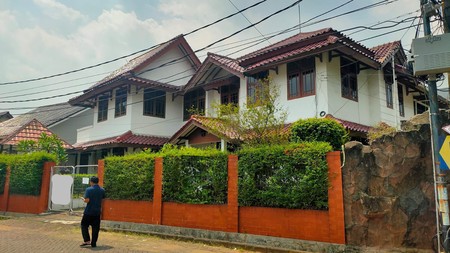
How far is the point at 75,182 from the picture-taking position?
15812mm

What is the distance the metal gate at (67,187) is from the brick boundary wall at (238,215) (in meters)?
3.11

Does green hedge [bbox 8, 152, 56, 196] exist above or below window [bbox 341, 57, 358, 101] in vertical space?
below

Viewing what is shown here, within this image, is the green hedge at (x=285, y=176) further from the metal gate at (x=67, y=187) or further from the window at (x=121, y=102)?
the window at (x=121, y=102)

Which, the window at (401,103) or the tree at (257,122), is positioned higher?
the window at (401,103)

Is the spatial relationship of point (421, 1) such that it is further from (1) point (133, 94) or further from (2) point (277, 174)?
(1) point (133, 94)

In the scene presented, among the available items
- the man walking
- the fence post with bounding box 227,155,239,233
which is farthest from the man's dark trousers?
the fence post with bounding box 227,155,239,233

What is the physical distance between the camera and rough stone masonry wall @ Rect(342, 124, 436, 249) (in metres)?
7.77

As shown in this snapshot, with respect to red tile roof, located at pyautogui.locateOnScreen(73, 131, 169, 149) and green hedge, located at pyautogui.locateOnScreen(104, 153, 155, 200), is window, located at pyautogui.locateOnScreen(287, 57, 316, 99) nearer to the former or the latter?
green hedge, located at pyautogui.locateOnScreen(104, 153, 155, 200)

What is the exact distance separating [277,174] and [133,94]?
529 inches

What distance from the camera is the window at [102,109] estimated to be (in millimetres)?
22703

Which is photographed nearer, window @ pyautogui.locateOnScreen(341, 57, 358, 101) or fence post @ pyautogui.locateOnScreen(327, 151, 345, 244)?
fence post @ pyautogui.locateOnScreen(327, 151, 345, 244)

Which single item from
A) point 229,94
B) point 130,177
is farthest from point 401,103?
→ point 130,177

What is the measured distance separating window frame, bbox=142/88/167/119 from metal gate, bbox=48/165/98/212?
595 cm

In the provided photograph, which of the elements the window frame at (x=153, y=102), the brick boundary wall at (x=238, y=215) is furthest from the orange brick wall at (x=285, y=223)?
the window frame at (x=153, y=102)
